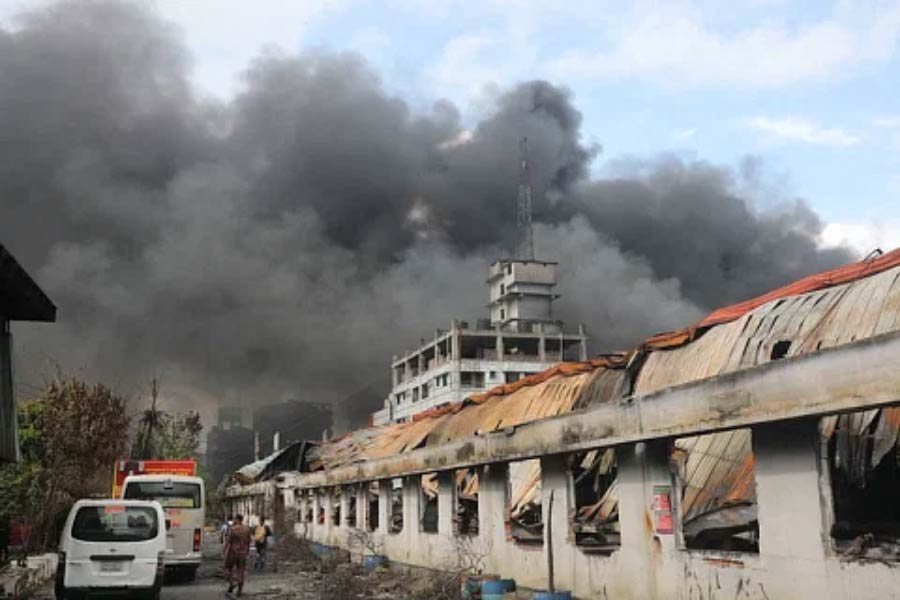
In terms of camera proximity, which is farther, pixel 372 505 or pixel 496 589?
pixel 372 505

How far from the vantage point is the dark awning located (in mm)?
9257

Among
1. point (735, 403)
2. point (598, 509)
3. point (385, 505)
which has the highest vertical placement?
point (735, 403)

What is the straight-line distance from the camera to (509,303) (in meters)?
107

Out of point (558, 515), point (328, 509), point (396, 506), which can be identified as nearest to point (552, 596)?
point (558, 515)

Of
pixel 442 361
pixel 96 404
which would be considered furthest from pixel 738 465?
pixel 442 361

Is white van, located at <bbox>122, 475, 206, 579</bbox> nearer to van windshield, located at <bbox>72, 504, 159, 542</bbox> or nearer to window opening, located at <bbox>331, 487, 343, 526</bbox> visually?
van windshield, located at <bbox>72, 504, 159, 542</bbox>

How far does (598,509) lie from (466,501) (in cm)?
497

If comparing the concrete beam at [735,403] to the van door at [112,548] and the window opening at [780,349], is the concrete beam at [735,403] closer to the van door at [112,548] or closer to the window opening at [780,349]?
the window opening at [780,349]

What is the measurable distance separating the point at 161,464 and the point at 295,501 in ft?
33.4

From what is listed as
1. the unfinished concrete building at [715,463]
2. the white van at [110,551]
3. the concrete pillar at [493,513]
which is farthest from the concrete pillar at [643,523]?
the white van at [110,551]

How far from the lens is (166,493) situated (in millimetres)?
19188

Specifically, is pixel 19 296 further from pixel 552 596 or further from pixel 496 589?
pixel 552 596

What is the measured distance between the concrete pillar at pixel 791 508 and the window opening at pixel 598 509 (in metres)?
2.82

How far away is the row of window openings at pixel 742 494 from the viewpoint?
26.7 ft
